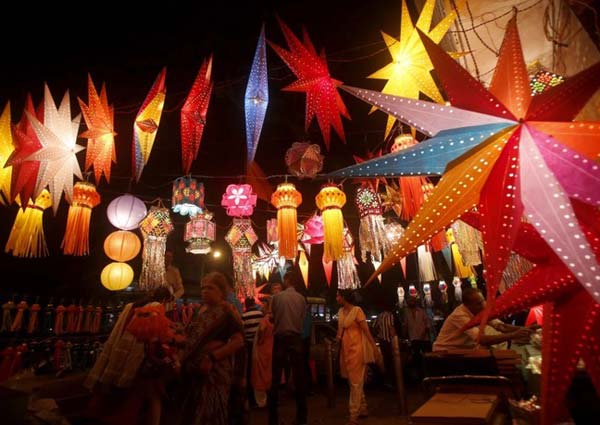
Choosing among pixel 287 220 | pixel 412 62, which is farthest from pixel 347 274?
pixel 412 62

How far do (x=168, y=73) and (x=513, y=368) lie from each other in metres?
7.25

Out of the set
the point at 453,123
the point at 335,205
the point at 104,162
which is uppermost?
the point at 104,162

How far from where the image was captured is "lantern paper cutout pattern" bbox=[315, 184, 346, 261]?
5.01 metres

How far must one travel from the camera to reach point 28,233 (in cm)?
471

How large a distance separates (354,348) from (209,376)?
113 inches

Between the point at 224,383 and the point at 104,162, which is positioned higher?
the point at 104,162

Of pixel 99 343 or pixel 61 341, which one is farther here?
pixel 99 343

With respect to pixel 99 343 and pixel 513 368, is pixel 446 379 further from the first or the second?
pixel 99 343

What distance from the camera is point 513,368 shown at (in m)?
2.76

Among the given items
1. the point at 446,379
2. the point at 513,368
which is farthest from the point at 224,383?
the point at 513,368

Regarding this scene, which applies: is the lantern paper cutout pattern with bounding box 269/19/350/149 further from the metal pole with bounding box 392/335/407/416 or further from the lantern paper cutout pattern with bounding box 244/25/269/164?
the metal pole with bounding box 392/335/407/416

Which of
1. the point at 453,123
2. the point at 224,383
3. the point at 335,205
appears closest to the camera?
the point at 453,123

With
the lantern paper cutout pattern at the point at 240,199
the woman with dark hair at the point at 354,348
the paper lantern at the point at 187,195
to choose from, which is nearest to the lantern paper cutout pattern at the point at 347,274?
the woman with dark hair at the point at 354,348

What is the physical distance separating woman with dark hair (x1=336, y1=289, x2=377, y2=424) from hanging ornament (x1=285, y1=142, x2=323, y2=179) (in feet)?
6.91
